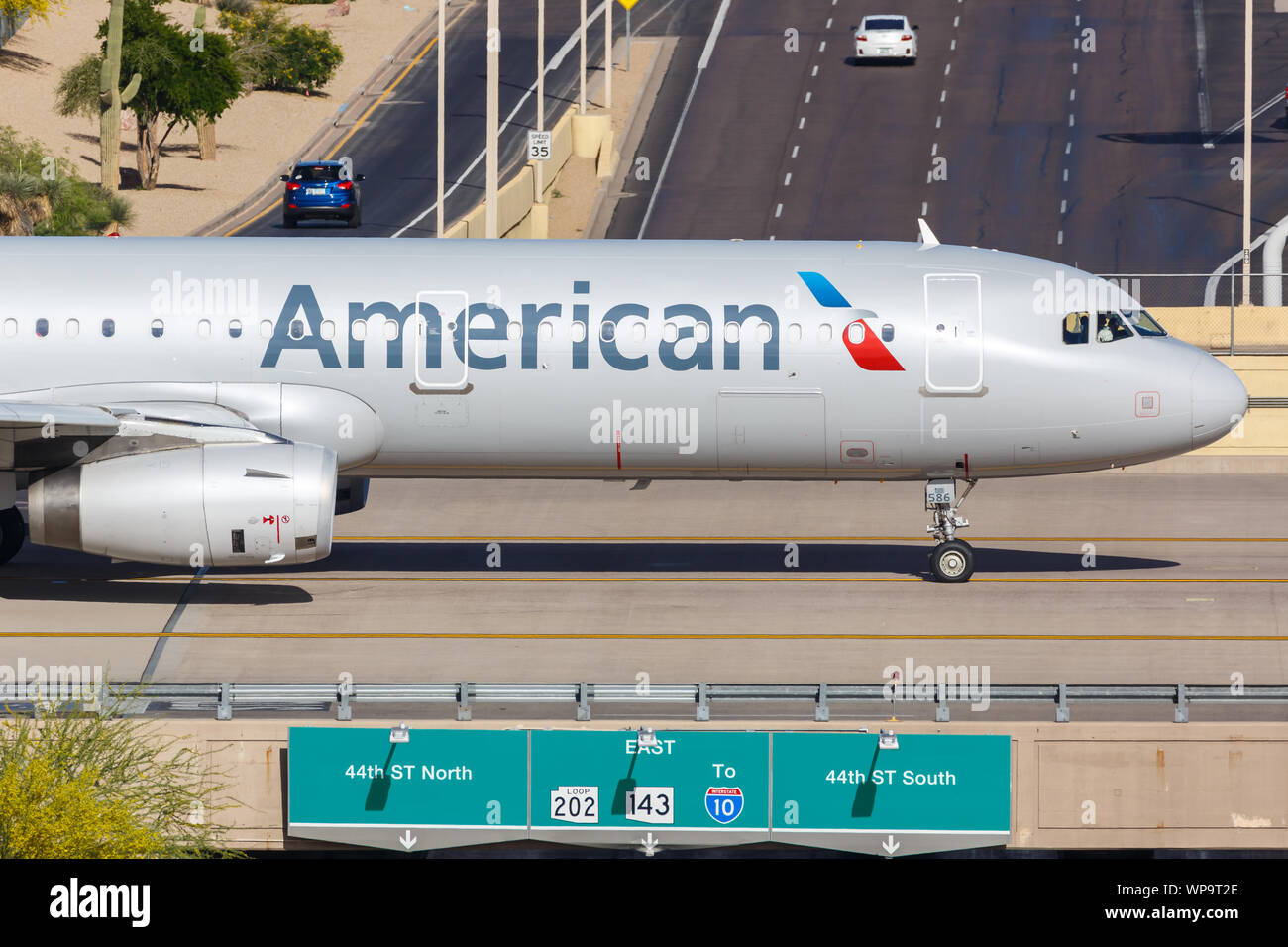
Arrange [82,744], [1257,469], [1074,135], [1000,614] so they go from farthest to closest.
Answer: [1074,135], [1257,469], [1000,614], [82,744]

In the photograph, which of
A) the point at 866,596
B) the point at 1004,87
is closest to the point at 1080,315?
the point at 866,596

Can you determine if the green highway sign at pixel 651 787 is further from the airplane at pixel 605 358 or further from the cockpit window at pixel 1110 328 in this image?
the cockpit window at pixel 1110 328

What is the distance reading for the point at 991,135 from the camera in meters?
71.2

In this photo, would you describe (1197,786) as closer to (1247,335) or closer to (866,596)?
(866,596)

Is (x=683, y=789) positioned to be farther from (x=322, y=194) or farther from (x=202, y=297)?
(x=322, y=194)

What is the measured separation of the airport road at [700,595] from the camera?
25.2 meters

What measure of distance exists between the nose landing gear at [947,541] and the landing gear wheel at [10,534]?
48.3 feet

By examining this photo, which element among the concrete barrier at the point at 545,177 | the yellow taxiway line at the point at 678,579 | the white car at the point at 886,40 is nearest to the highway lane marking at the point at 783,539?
the yellow taxiway line at the point at 678,579

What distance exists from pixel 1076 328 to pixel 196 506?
13.2m

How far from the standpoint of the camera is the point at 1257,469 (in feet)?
130

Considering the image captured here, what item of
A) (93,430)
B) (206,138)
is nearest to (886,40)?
(206,138)

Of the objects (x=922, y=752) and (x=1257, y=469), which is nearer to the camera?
(x=922, y=752)

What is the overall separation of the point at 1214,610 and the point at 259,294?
15142 millimetres

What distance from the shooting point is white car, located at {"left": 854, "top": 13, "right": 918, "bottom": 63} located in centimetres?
7919
